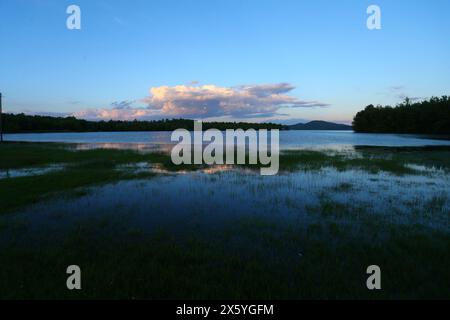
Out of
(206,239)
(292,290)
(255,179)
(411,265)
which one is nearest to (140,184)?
(255,179)

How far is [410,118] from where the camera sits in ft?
464

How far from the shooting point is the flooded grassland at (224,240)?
237 inches

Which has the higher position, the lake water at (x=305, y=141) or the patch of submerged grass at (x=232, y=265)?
the lake water at (x=305, y=141)

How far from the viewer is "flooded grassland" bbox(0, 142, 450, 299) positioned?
6008 millimetres

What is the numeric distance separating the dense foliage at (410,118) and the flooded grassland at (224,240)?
450 feet

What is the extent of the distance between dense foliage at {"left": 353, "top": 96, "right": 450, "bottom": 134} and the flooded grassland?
137 meters

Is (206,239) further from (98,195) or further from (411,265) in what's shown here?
(98,195)
